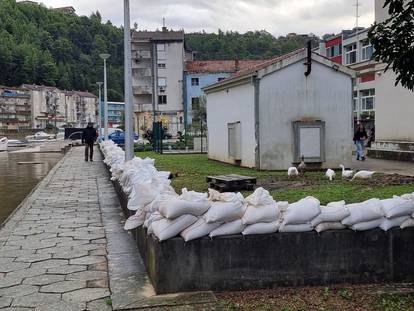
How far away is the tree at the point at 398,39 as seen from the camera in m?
4.90

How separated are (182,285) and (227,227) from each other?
2.24ft

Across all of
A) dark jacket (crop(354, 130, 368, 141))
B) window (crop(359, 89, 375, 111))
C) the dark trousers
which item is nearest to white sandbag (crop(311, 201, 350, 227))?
dark jacket (crop(354, 130, 368, 141))

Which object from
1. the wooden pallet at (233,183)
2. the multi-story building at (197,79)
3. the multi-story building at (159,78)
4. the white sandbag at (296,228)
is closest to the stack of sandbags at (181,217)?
the white sandbag at (296,228)

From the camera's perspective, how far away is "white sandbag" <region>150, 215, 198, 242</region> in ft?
17.3

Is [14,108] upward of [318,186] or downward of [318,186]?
upward

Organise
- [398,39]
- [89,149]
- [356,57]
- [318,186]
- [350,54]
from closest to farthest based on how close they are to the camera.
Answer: [398,39]
[318,186]
[89,149]
[356,57]
[350,54]

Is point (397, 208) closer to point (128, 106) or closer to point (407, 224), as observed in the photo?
point (407, 224)

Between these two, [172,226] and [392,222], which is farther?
[392,222]

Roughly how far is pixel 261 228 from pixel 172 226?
0.85 meters

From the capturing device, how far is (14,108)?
4673 inches

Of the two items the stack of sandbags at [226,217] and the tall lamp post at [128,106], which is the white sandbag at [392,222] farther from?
the tall lamp post at [128,106]

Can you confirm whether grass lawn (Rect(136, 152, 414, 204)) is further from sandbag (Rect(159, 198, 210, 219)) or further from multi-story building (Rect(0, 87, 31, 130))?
multi-story building (Rect(0, 87, 31, 130))

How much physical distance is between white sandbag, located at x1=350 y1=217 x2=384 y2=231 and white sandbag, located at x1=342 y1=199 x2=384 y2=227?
0.03 meters

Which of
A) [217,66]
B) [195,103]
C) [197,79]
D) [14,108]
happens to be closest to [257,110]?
[195,103]
